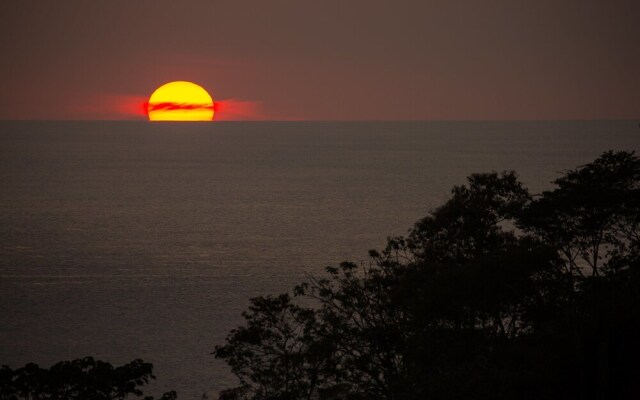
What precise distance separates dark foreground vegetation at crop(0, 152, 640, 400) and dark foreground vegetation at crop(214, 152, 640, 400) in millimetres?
36

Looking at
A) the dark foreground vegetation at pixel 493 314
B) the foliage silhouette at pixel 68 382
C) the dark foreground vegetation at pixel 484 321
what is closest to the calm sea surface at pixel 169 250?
the dark foreground vegetation at pixel 493 314

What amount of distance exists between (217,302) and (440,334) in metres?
35.4

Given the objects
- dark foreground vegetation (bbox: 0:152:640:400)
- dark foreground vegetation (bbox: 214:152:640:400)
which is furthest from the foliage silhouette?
dark foreground vegetation (bbox: 214:152:640:400)

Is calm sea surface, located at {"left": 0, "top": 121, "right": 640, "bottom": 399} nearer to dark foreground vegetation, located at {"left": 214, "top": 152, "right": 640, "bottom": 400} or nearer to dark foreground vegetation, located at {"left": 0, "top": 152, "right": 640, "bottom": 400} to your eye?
dark foreground vegetation, located at {"left": 214, "top": 152, "right": 640, "bottom": 400}

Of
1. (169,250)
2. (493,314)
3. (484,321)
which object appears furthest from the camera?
(169,250)

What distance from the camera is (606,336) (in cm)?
1750

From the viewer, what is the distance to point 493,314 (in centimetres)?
2203

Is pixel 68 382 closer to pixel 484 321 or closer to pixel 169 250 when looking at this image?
pixel 484 321

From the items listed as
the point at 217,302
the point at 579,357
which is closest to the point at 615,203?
the point at 579,357

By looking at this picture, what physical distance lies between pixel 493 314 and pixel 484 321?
1.08 feet

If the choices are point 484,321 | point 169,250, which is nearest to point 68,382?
point 484,321

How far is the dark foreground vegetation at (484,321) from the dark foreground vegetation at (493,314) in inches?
1.4

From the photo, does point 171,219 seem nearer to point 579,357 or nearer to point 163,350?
point 163,350

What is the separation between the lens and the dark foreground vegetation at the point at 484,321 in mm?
17531
